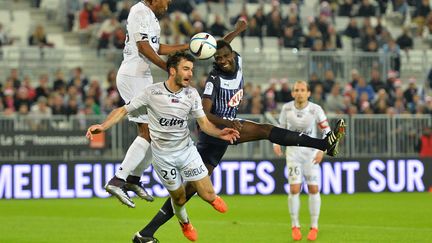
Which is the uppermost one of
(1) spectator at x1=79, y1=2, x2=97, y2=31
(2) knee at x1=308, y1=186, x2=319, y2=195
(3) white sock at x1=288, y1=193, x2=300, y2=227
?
(1) spectator at x1=79, y1=2, x2=97, y2=31

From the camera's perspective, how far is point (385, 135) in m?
26.1

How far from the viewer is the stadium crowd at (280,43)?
26047 mm

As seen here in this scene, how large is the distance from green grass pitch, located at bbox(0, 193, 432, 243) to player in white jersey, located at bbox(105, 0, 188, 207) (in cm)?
221

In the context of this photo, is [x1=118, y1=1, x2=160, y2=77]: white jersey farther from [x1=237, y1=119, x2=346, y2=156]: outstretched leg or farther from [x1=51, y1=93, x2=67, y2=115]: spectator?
[x1=51, y1=93, x2=67, y2=115]: spectator

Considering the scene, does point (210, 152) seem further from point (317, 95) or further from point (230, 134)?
point (317, 95)

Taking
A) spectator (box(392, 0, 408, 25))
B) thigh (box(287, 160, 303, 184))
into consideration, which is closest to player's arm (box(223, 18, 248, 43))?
thigh (box(287, 160, 303, 184))

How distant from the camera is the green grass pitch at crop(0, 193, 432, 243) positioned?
16016mm

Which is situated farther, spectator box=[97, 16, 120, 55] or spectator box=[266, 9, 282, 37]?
spectator box=[266, 9, 282, 37]

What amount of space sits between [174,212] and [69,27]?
17.7 meters

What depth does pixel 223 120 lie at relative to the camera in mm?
13656

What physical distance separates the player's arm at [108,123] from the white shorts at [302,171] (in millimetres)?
4618

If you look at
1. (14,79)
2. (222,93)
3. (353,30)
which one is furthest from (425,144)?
(222,93)

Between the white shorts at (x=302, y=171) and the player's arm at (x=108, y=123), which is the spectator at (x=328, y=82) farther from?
the player's arm at (x=108, y=123)

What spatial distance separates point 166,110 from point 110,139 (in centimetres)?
1169
